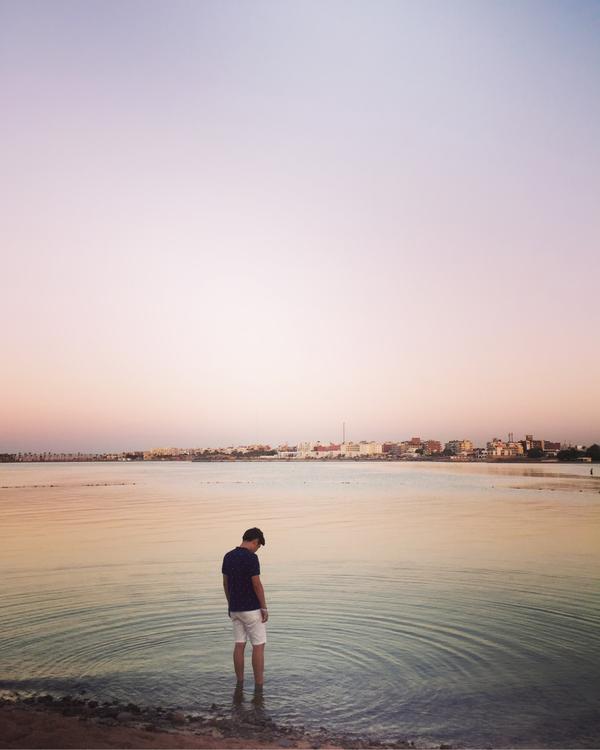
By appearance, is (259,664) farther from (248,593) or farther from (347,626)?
(347,626)

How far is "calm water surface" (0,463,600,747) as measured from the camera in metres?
10.2

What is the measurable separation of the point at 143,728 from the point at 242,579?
8.10ft

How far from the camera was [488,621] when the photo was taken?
15609 mm

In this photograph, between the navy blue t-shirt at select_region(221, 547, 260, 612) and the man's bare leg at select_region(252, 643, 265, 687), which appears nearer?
the navy blue t-shirt at select_region(221, 547, 260, 612)

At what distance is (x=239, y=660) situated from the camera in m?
10.8

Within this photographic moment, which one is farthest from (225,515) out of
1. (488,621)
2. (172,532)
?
(488,621)

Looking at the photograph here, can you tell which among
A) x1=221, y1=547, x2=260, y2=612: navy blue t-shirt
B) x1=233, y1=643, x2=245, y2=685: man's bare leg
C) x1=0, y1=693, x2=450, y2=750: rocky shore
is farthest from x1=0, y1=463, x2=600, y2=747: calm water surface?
x1=221, y1=547, x2=260, y2=612: navy blue t-shirt

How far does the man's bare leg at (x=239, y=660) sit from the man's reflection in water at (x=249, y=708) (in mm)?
198

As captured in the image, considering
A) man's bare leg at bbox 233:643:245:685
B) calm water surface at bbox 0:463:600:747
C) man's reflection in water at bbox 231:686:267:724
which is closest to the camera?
man's reflection in water at bbox 231:686:267:724

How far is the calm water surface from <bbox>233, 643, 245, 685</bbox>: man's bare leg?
0.28 m

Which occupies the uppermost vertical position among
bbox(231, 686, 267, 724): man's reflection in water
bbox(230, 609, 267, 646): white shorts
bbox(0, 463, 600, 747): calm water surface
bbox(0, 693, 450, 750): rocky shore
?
bbox(230, 609, 267, 646): white shorts

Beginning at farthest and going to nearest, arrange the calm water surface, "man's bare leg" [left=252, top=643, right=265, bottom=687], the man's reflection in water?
"man's bare leg" [left=252, top=643, right=265, bottom=687]
the calm water surface
the man's reflection in water

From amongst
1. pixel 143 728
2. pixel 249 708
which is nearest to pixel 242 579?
pixel 249 708

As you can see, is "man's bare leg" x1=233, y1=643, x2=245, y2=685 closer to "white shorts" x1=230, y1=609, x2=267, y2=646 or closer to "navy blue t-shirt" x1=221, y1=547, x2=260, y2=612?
"white shorts" x1=230, y1=609, x2=267, y2=646
